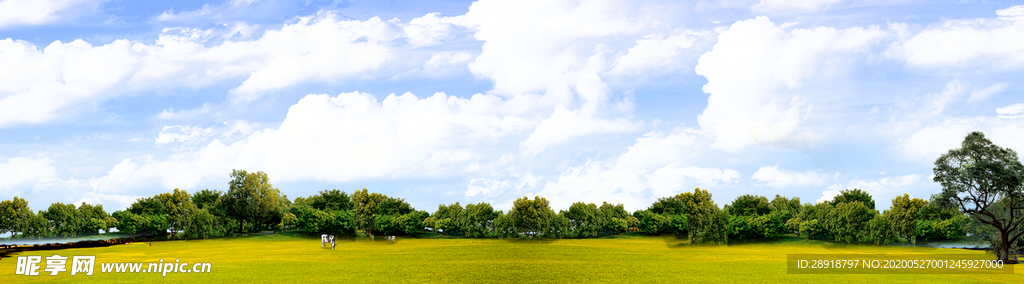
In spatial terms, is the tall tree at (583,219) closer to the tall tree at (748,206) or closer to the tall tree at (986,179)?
the tall tree at (748,206)

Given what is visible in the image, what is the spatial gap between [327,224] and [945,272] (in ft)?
234

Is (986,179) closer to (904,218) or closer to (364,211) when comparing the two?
(904,218)

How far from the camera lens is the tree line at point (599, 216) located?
126ft

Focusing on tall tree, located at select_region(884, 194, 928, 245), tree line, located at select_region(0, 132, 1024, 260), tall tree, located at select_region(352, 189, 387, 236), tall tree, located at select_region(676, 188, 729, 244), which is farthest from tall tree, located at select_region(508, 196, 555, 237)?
tall tree, located at select_region(884, 194, 928, 245)

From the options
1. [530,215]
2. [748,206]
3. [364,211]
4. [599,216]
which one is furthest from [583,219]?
[364,211]

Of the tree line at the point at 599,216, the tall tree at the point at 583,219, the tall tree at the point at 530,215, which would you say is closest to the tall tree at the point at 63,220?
the tree line at the point at 599,216

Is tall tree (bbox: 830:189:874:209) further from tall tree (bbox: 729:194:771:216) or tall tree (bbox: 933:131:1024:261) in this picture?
tall tree (bbox: 933:131:1024:261)

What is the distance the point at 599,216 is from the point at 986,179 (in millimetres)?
48983

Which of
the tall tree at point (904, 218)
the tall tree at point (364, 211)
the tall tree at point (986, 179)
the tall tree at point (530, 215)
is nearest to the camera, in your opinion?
the tall tree at point (986, 179)

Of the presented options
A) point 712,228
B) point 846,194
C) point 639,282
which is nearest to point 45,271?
point 639,282

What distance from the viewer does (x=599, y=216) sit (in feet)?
270

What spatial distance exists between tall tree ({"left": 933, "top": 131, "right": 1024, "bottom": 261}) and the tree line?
2.5 inches

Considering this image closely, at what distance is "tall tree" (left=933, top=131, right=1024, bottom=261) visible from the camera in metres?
37.1

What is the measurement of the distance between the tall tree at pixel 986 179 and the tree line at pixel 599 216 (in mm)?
62
